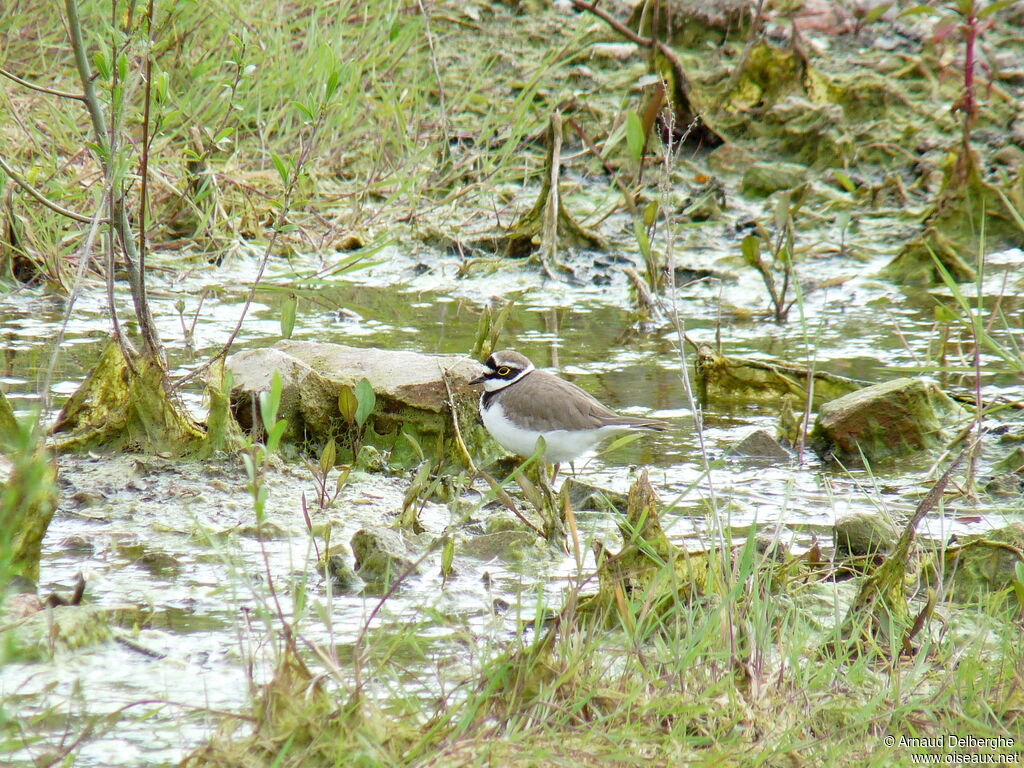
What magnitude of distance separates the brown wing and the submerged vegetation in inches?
9.9

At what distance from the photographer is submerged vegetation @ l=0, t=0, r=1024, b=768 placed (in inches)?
130

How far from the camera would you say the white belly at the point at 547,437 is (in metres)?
5.68

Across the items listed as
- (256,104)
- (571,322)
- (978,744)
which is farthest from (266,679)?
(256,104)

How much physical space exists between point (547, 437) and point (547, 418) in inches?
4.2

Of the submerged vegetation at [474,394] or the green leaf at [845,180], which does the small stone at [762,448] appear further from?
the green leaf at [845,180]

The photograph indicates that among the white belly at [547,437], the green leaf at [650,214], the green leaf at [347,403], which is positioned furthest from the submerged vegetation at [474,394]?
the green leaf at [650,214]

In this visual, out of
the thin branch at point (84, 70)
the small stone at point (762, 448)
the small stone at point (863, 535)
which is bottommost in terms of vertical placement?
the small stone at point (762, 448)

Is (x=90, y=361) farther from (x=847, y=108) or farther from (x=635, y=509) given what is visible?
(x=847, y=108)

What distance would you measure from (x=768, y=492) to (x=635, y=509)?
5.27 ft

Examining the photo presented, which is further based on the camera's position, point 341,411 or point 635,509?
point 341,411

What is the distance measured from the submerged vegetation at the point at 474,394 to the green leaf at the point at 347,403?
0.04 ft

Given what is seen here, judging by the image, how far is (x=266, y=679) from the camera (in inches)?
137

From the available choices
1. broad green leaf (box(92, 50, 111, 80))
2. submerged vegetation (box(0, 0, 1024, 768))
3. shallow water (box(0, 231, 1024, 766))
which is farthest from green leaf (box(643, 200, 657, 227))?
broad green leaf (box(92, 50, 111, 80))

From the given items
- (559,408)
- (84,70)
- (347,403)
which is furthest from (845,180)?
(84,70)
